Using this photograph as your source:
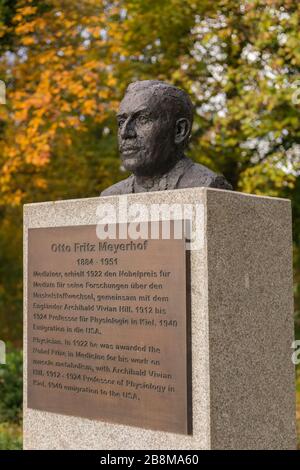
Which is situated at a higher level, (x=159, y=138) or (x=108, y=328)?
(x=159, y=138)

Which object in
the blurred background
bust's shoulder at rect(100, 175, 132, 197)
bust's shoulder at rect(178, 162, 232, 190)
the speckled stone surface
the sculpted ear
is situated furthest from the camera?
the blurred background

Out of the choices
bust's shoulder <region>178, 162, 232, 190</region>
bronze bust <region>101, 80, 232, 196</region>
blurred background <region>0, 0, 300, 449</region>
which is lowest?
bust's shoulder <region>178, 162, 232, 190</region>

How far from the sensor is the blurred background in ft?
29.8

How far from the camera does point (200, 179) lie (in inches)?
188

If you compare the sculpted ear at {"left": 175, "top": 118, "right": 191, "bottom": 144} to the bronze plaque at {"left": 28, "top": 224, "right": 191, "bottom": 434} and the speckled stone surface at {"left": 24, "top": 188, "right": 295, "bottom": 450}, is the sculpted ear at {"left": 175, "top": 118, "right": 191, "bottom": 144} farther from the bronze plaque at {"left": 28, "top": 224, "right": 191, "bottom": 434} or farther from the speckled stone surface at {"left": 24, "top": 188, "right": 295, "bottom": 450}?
the bronze plaque at {"left": 28, "top": 224, "right": 191, "bottom": 434}

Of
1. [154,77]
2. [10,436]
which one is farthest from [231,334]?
[154,77]

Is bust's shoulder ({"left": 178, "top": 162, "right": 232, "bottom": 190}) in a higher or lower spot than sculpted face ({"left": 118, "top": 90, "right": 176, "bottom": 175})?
lower

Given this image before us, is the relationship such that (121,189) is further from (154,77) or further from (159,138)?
(154,77)

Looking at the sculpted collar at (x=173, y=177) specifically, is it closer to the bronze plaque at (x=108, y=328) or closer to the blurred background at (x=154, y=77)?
the bronze plaque at (x=108, y=328)

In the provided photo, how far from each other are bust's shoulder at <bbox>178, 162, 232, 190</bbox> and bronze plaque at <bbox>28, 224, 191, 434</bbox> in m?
0.61

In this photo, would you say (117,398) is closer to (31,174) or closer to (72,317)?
(72,317)

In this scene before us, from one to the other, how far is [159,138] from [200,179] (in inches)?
16.6

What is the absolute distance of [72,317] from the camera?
195 inches

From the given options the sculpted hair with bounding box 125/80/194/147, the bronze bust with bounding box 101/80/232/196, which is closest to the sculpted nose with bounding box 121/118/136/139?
the bronze bust with bounding box 101/80/232/196
